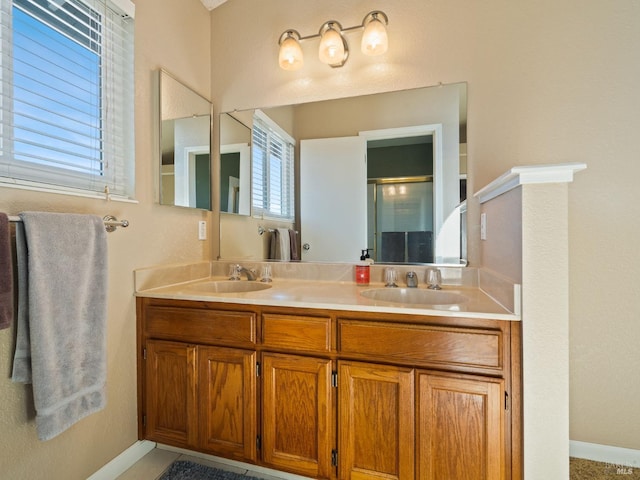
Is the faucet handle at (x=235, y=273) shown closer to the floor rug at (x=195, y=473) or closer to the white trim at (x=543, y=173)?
the floor rug at (x=195, y=473)

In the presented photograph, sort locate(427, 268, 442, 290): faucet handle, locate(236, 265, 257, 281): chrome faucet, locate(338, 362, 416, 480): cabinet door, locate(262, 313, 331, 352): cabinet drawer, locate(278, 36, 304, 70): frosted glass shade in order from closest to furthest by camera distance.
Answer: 1. locate(338, 362, 416, 480): cabinet door
2. locate(262, 313, 331, 352): cabinet drawer
3. locate(427, 268, 442, 290): faucet handle
4. locate(278, 36, 304, 70): frosted glass shade
5. locate(236, 265, 257, 281): chrome faucet

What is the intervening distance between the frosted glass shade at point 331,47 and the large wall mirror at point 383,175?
22 cm

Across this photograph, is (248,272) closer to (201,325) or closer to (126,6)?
(201,325)

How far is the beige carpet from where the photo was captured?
132cm

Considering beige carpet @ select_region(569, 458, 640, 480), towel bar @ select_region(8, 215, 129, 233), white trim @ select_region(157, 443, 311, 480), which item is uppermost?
towel bar @ select_region(8, 215, 129, 233)

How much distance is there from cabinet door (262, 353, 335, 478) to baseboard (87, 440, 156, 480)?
2.23 feet

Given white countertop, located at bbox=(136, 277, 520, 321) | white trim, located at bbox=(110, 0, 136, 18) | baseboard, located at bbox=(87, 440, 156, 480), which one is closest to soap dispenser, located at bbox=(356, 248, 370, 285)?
white countertop, located at bbox=(136, 277, 520, 321)

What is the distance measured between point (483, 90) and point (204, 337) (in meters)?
1.86

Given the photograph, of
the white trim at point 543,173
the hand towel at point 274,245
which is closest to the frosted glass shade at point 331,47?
the hand towel at point 274,245

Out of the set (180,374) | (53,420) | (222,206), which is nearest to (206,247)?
(222,206)

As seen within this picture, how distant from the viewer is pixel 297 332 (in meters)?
1.27

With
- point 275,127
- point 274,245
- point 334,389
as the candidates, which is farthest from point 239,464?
point 275,127

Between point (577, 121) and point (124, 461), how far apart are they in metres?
2.70

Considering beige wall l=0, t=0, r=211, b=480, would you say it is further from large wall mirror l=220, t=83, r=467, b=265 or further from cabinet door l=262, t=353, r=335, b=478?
cabinet door l=262, t=353, r=335, b=478
